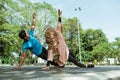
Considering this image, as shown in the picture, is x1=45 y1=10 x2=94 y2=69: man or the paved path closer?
the paved path

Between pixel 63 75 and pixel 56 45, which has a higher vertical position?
pixel 56 45

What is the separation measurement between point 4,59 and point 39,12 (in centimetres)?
1005

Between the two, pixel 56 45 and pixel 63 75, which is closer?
pixel 63 75

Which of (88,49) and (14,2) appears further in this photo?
(88,49)

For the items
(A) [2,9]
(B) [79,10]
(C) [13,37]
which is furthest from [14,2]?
(B) [79,10]

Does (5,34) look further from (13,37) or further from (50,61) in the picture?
(50,61)

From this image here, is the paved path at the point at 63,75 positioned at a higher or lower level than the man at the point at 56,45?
lower

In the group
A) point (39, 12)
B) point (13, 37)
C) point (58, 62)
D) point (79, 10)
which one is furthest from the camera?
point (79, 10)

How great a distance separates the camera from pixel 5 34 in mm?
51844

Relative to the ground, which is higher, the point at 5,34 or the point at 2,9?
the point at 2,9

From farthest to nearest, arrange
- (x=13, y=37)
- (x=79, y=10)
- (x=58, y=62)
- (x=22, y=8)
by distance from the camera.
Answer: (x=79, y=10), (x=22, y=8), (x=13, y=37), (x=58, y=62)

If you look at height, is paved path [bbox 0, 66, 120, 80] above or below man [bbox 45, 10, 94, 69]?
below

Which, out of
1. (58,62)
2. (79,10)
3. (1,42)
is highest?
(79,10)

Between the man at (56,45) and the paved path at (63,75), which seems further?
the man at (56,45)
